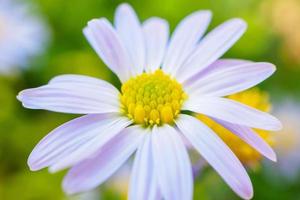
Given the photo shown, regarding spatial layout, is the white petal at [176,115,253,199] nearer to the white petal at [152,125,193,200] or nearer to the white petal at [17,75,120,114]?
the white petal at [152,125,193,200]

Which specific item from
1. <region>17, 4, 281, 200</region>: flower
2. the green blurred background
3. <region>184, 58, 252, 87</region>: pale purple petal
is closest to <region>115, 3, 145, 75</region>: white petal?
<region>17, 4, 281, 200</region>: flower

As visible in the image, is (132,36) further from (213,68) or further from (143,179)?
(143,179)

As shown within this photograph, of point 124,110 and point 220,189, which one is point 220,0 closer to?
point 220,189

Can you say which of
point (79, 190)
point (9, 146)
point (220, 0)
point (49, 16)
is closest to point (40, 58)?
point (49, 16)

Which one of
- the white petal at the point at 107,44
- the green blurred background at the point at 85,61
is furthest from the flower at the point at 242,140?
the green blurred background at the point at 85,61

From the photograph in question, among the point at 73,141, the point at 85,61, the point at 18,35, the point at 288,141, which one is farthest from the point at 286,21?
the point at 73,141
